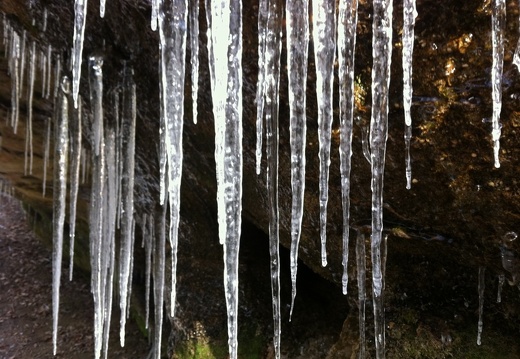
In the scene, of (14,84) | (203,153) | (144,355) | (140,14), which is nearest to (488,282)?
(203,153)

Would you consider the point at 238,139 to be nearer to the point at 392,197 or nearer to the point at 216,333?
the point at 392,197

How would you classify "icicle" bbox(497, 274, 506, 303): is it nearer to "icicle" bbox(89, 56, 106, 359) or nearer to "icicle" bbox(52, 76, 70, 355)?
"icicle" bbox(89, 56, 106, 359)

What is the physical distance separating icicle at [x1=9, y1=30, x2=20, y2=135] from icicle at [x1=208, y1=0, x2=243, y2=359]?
2435 mm

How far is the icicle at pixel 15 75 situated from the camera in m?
4.15

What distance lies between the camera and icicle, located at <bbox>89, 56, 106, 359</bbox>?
3.66 m

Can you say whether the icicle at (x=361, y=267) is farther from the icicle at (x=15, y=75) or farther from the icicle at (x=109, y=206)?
the icicle at (x=15, y=75)

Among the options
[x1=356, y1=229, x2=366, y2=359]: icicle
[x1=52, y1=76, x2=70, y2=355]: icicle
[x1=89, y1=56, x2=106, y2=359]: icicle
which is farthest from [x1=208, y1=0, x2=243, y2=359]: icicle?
[x1=52, y1=76, x2=70, y2=355]: icicle

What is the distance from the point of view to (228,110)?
2.44m

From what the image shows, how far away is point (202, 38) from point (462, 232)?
188 cm

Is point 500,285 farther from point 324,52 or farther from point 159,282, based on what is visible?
point 159,282

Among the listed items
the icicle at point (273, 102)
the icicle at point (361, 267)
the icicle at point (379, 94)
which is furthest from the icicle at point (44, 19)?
the icicle at point (361, 267)

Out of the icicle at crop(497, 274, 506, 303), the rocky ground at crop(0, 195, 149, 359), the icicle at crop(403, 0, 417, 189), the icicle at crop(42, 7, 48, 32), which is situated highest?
the icicle at crop(42, 7, 48, 32)

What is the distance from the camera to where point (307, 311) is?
532 cm

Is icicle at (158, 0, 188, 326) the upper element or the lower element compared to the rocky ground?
upper
